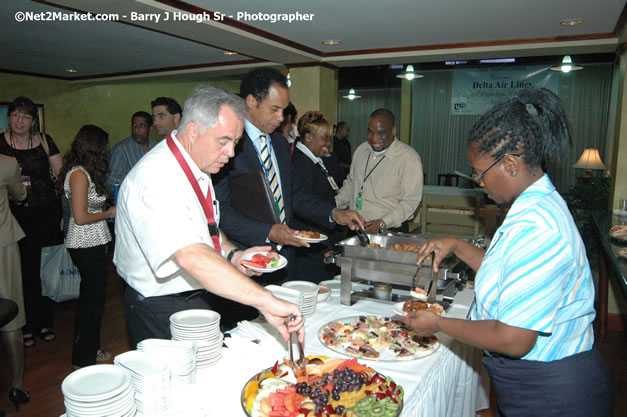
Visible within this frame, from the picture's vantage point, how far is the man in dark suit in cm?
205

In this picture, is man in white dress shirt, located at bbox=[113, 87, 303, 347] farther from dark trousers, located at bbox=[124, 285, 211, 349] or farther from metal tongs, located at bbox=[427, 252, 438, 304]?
metal tongs, located at bbox=[427, 252, 438, 304]

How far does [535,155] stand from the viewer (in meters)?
1.14

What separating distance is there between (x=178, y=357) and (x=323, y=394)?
0.38 metres

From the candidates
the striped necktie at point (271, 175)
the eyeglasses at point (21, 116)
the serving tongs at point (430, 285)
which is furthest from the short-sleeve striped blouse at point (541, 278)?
the eyeglasses at point (21, 116)

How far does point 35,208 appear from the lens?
3229 mm

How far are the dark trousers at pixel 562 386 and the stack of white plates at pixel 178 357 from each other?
817 millimetres

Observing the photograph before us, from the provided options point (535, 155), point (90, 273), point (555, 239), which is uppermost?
point (535, 155)

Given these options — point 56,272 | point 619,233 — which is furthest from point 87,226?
point 619,233

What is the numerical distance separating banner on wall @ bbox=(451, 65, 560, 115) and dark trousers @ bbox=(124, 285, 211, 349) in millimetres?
7652

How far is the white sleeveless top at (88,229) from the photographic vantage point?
276 cm

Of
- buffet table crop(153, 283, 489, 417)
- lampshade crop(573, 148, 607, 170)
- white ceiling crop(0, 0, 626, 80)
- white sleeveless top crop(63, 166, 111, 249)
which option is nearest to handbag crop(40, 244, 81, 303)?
white sleeveless top crop(63, 166, 111, 249)

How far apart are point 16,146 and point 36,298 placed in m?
1.08

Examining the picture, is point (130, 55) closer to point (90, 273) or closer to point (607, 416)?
point (90, 273)

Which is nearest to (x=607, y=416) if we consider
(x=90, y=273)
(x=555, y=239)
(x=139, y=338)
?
(x=555, y=239)
